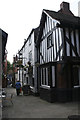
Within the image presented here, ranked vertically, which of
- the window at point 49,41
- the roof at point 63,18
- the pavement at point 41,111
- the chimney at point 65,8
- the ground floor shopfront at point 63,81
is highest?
the chimney at point 65,8

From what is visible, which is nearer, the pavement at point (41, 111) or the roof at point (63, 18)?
the pavement at point (41, 111)

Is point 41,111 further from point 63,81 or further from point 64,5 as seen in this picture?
point 64,5

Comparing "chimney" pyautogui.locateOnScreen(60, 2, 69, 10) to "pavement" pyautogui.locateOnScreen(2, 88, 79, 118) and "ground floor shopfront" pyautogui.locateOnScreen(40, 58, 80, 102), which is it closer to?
"ground floor shopfront" pyautogui.locateOnScreen(40, 58, 80, 102)

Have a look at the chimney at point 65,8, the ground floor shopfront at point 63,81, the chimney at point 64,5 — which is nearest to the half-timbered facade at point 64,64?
the ground floor shopfront at point 63,81

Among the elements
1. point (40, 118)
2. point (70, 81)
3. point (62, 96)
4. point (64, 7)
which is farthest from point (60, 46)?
point (64, 7)

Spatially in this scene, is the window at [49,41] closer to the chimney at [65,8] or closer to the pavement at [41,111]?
the chimney at [65,8]

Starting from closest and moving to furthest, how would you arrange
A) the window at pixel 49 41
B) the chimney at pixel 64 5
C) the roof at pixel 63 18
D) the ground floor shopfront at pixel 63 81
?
the ground floor shopfront at pixel 63 81 → the roof at pixel 63 18 → the window at pixel 49 41 → the chimney at pixel 64 5

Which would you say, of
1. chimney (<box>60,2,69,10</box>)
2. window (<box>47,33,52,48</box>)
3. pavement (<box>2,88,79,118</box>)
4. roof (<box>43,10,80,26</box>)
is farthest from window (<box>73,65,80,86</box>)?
chimney (<box>60,2,69,10</box>)

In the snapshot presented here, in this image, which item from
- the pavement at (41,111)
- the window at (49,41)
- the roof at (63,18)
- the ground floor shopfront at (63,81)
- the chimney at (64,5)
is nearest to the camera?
the pavement at (41,111)

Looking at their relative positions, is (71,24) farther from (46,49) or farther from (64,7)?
(64,7)

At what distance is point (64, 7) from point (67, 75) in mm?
9352

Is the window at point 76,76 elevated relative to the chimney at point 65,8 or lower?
lower

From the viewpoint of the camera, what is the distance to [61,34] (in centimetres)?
1004

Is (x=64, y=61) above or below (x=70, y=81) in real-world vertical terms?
above
